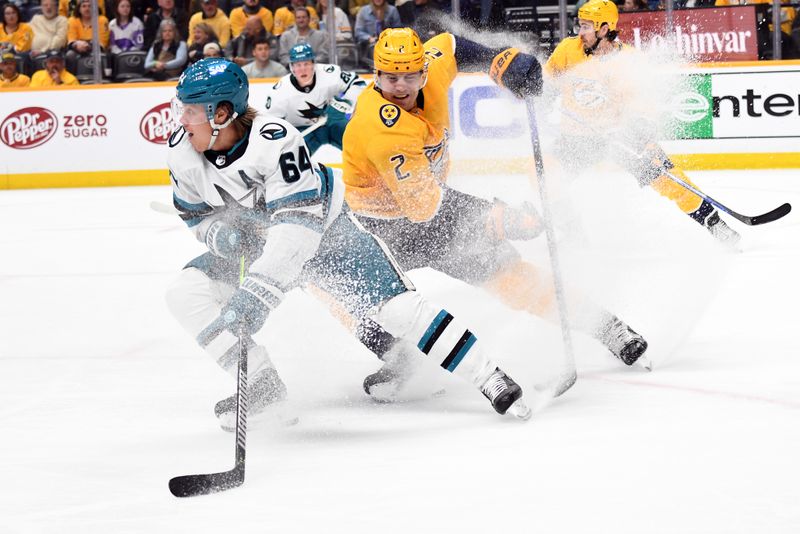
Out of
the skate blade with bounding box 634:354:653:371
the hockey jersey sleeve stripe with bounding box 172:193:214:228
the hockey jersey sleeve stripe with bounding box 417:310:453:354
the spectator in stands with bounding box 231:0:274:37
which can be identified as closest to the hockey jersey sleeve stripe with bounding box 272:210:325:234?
the hockey jersey sleeve stripe with bounding box 172:193:214:228

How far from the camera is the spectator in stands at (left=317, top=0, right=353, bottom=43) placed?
9.04 meters

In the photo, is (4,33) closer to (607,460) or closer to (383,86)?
(383,86)

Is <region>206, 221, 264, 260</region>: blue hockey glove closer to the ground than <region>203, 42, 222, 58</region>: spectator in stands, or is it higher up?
higher up

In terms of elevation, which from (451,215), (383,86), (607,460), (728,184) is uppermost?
(383,86)

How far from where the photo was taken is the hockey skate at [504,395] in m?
2.79

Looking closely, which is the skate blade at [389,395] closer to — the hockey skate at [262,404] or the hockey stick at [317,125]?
the hockey skate at [262,404]

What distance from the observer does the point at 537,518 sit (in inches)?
85.7

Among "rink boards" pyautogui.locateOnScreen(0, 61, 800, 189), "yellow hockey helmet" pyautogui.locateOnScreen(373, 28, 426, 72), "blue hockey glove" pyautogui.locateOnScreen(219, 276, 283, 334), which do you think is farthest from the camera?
"rink boards" pyautogui.locateOnScreen(0, 61, 800, 189)

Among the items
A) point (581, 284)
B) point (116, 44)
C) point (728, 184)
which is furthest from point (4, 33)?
point (581, 284)

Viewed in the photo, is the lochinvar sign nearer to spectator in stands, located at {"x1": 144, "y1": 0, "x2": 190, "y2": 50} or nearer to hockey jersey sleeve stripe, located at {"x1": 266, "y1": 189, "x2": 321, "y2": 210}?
spectator in stands, located at {"x1": 144, "y1": 0, "x2": 190, "y2": 50}

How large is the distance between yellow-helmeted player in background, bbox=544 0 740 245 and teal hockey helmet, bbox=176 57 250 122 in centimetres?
300

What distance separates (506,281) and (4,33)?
7546 mm

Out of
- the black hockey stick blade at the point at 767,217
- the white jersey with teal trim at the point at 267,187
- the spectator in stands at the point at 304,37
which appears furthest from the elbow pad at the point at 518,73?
the spectator in stands at the point at 304,37

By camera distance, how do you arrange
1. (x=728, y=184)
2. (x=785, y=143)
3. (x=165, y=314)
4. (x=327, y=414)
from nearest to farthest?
1. (x=327, y=414)
2. (x=165, y=314)
3. (x=728, y=184)
4. (x=785, y=143)
